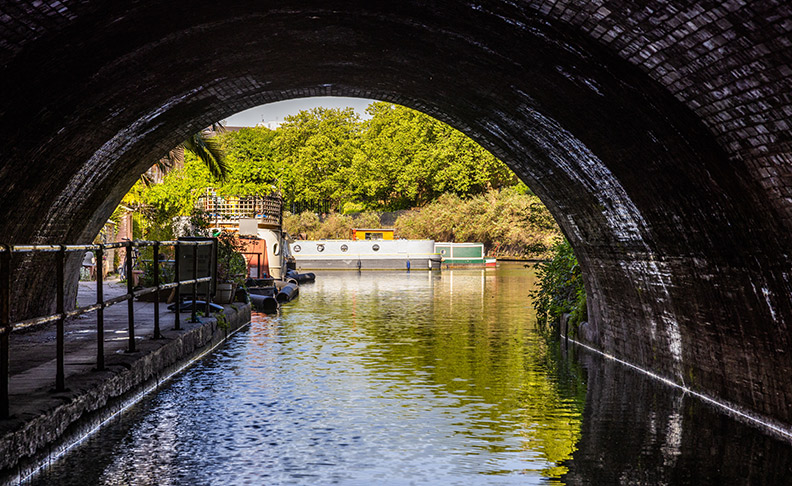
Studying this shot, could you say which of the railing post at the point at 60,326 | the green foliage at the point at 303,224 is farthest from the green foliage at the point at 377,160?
the railing post at the point at 60,326

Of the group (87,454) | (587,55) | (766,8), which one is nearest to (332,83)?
(587,55)

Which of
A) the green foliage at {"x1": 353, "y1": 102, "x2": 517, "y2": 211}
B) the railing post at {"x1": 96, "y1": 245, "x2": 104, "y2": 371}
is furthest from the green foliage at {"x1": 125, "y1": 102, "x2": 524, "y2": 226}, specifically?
the railing post at {"x1": 96, "y1": 245, "x2": 104, "y2": 371}

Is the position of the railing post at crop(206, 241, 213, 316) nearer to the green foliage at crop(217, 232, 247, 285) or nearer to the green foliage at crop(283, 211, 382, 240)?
the green foliage at crop(217, 232, 247, 285)

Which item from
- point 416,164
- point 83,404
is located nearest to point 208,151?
point 83,404

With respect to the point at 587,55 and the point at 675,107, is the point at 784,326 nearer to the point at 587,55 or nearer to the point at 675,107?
the point at 675,107

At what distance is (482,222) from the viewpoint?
67.8 metres

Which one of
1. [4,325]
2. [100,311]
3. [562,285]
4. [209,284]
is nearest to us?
[4,325]

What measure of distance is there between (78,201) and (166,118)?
1.75m

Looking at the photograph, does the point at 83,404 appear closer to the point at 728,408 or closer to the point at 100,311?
the point at 100,311

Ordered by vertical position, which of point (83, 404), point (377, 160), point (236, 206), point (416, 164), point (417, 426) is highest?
point (377, 160)

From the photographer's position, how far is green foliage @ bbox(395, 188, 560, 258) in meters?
65.9

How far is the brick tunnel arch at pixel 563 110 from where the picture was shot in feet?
22.1

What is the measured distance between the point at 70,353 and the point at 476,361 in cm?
546

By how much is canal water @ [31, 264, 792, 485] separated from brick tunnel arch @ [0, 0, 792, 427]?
884 millimetres
